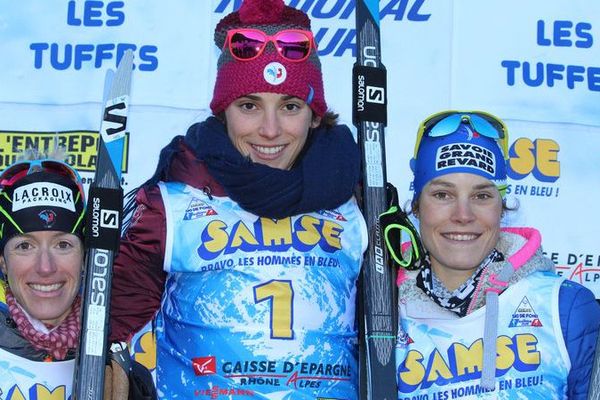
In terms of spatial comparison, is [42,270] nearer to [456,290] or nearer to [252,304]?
[252,304]

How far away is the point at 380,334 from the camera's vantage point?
345 cm

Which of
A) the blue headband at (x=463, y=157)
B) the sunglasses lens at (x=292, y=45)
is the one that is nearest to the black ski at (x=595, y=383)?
the blue headband at (x=463, y=157)

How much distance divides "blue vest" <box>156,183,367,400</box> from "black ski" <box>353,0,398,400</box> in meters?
0.06

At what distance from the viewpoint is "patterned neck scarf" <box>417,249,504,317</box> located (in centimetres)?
342

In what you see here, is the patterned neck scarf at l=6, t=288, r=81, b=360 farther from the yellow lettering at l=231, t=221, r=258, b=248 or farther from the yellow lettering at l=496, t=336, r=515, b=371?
the yellow lettering at l=496, t=336, r=515, b=371

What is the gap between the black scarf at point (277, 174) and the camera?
3.39 meters

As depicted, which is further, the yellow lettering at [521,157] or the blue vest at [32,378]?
the yellow lettering at [521,157]

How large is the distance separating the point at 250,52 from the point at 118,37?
127cm

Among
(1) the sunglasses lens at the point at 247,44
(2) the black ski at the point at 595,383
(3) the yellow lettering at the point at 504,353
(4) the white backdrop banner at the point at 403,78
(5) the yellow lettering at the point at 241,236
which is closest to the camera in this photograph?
(2) the black ski at the point at 595,383

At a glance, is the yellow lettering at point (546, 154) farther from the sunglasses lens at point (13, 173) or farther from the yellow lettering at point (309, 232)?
the sunglasses lens at point (13, 173)

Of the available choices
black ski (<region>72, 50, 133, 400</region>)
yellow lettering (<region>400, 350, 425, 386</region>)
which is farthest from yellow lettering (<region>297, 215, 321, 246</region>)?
black ski (<region>72, 50, 133, 400</region>)

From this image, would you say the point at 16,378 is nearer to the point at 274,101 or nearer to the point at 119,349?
the point at 119,349

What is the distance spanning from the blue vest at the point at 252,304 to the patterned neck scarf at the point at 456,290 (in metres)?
0.23

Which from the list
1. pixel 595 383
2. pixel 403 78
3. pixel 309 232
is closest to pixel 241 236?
pixel 309 232
